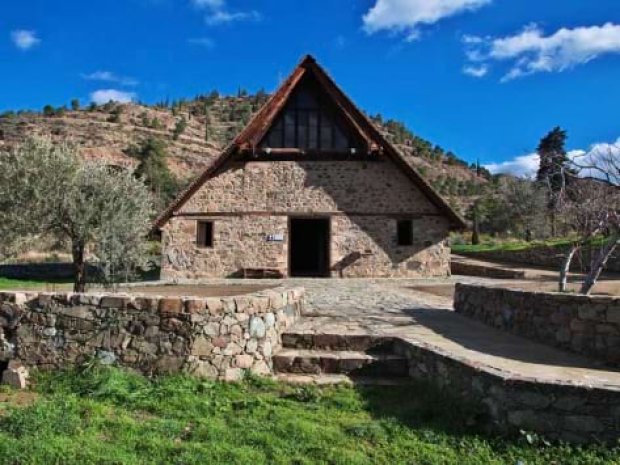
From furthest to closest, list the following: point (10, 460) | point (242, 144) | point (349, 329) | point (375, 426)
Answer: point (242, 144)
point (349, 329)
point (375, 426)
point (10, 460)

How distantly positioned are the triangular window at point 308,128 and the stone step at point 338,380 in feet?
45.5

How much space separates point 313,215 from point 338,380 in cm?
1337

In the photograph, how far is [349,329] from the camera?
7594 millimetres

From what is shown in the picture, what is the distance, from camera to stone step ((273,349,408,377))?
6512 mm

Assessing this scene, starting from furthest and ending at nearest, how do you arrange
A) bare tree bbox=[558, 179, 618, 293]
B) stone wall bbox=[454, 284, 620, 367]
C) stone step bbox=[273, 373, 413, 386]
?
bare tree bbox=[558, 179, 618, 293] < stone step bbox=[273, 373, 413, 386] < stone wall bbox=[454, 284, 620, 367]

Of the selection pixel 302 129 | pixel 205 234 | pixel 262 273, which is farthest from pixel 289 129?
pixel 262 273

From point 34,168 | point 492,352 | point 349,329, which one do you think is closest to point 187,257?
point 34,168

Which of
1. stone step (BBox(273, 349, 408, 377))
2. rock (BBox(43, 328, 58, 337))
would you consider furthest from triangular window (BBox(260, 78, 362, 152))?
rock (BBox(43, 328, 58, 337))

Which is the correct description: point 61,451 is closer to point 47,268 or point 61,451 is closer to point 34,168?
point 34,168

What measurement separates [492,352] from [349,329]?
2.10 m

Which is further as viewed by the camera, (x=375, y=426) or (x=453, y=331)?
(x=453, y=331)

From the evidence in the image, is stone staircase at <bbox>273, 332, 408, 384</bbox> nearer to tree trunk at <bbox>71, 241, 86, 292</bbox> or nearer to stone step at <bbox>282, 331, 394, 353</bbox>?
stone step at <bbox>282, 331, 394, 353</bbox>

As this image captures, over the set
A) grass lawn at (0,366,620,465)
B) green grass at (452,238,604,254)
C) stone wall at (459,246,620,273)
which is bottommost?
grass lawn at (0,366,620,465)

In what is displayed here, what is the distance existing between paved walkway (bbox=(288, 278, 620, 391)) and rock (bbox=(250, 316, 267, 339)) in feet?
3.22
